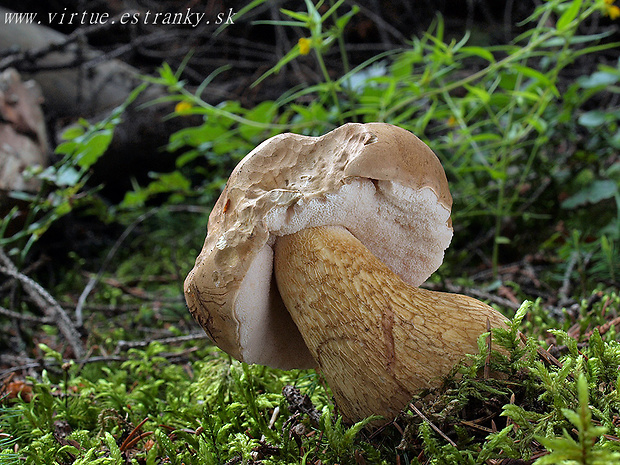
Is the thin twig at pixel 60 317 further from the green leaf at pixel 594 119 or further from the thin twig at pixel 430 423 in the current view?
the green leaf at pixel 594 119

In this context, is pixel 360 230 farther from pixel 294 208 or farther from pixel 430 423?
pixel 430 423

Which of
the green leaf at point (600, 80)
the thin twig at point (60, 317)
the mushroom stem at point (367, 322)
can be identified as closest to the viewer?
the mushroom stem at point (367, 322)

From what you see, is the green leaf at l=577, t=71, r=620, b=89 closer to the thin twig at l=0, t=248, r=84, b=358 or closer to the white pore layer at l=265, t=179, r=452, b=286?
the white pore layer at l=265, t=179, r=452, b=286

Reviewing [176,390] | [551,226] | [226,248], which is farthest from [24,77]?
[551,226]

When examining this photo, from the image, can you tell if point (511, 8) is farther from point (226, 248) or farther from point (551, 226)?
point (226, 248)

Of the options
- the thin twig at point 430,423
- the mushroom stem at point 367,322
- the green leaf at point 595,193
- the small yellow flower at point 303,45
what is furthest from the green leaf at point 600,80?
the thin twig at point 430,423

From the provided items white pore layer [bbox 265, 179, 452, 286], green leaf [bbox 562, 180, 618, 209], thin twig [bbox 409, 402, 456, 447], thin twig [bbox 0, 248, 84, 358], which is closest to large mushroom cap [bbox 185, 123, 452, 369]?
white pore layer [bbox 265, 179, 452, 286]

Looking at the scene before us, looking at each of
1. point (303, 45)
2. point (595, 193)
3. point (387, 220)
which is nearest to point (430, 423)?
point (387, 220)
